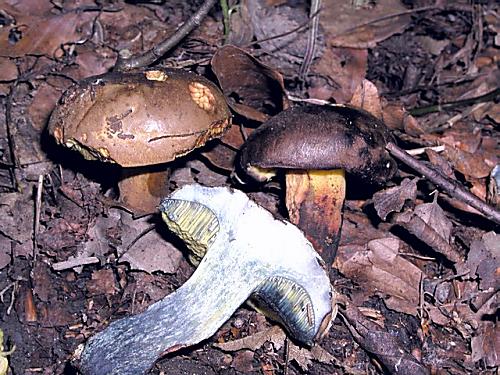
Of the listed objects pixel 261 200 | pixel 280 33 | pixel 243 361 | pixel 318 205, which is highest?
pixel 280 33

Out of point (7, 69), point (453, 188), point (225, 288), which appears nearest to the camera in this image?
point (225, 288)

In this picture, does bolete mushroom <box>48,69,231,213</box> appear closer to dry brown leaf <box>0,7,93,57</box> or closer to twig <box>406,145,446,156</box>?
twig <box>406,145,446,156</box>

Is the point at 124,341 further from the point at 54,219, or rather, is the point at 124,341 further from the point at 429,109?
the point at 429,109

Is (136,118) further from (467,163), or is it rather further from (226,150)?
(467,163)

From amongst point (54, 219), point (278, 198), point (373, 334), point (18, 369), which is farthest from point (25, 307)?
point (373, 334)

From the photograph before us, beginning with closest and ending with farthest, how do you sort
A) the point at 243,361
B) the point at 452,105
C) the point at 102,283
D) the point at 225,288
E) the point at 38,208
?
1. the point at 225,288
2. the point at 243,361
3. the point at 102,283
4. the point at 38,208
5. the point at 452,105

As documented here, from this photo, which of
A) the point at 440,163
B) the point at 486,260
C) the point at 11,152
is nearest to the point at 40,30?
the point at 11,152

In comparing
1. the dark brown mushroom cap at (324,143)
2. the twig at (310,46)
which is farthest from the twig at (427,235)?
the twig at (310,46)
